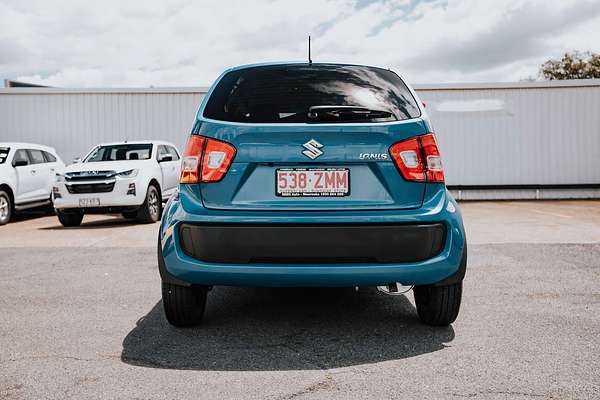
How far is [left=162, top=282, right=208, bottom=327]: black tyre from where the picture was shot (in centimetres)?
369

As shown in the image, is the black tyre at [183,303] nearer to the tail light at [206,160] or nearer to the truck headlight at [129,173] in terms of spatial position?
the tail light at [206,160]

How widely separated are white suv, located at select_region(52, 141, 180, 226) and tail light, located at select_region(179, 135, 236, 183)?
7.12m

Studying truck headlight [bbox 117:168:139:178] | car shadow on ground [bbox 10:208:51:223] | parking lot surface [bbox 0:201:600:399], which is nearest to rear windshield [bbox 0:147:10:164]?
car shadow on ground [bbox 10:208:51:223]

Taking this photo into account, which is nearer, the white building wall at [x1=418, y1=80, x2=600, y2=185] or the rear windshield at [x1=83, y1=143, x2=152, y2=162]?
the rear windshield at [x1=83, y1=143, x2=152, y2=162]

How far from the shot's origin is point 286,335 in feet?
12.2

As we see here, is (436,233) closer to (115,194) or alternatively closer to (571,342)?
(571,342)

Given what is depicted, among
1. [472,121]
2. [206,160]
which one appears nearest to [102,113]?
[472,121]

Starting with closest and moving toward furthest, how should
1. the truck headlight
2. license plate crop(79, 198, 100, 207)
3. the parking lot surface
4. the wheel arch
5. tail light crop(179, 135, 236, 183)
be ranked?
the parking lot surface → tail light crop(179, 135, 236, 183) → license plate crop(79, 198, 100, 207) → the truck headlight → the wheel arch

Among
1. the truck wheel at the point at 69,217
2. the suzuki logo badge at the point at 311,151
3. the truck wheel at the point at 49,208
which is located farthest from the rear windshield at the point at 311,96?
the truck wheel at the point at 49,208

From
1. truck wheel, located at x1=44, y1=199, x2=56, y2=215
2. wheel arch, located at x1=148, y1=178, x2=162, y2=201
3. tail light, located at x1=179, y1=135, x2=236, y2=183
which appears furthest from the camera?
truck wheel, located at x1=44, y1=199, x2=56, y2=215

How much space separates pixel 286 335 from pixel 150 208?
8.26 meters

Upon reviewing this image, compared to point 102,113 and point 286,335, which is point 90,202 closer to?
point 102,113

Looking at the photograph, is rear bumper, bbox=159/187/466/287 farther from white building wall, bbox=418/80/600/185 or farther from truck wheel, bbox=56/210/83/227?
white building wall, bbox=418/80/600/185

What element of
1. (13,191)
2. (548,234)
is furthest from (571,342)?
(13,191)
